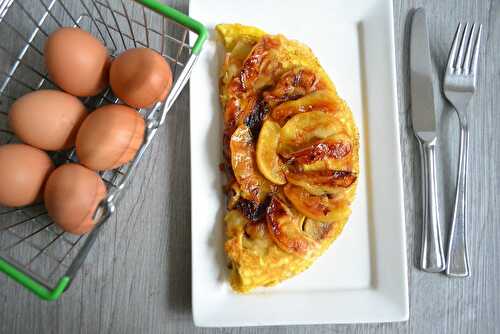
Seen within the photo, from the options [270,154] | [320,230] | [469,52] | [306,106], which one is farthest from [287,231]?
[469,52]

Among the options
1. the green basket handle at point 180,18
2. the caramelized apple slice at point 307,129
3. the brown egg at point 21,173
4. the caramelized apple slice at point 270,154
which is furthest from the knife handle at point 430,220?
the brown egg at point 21,173

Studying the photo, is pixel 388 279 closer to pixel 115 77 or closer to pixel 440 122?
pixel 440 122

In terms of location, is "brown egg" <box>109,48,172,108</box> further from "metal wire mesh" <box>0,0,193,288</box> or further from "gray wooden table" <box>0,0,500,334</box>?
"gray wooden table" <box>0,0,500,334</box>

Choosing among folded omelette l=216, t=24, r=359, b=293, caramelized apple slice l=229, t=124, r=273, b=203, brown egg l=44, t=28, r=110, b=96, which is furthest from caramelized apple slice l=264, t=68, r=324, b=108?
brown egg l=44, t=28, r=110, b=96

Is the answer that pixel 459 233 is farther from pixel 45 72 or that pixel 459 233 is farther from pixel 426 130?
pixel 45 72

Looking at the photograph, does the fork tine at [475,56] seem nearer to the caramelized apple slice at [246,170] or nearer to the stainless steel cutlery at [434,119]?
the stainless steel cutlery at [434,119]

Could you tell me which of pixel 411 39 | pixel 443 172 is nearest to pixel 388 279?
pixel 443 172
